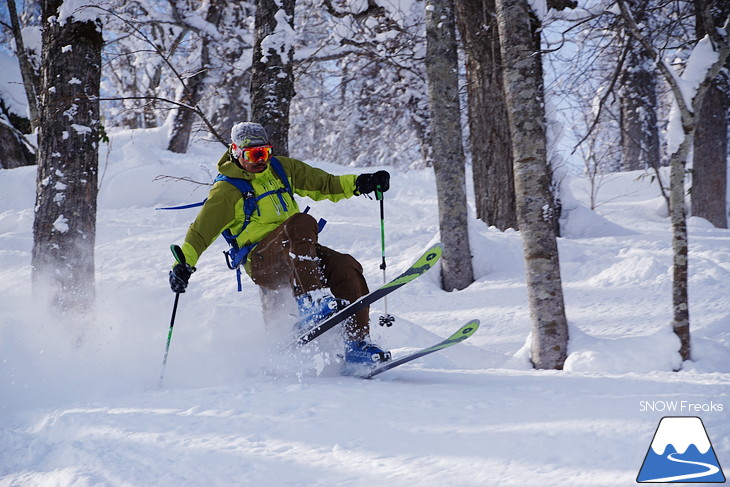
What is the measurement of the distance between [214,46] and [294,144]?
44.2 ft

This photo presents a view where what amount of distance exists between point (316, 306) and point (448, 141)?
Answer: 380cm

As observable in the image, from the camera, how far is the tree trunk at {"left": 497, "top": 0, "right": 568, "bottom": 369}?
4.40 meters

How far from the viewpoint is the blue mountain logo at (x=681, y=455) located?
1860 mm

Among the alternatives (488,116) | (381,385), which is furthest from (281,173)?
(488,116)

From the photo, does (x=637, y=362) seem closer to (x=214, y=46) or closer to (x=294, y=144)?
(x=214, y=46)

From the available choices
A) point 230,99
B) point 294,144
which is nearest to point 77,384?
point 230,99

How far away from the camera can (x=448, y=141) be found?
6.91 metres

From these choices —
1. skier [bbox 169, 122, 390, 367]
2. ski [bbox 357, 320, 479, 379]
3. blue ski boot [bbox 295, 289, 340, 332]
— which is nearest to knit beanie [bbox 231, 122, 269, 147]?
skier [bbox 169, 122, 390, 367]

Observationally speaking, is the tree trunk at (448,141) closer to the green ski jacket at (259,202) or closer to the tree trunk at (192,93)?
the green ski jacket at (259,202)

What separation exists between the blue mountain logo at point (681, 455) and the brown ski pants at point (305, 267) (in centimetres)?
206

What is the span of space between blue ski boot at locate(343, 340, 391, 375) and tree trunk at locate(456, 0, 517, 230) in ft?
16.6

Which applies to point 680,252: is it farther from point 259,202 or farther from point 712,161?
point 712,161

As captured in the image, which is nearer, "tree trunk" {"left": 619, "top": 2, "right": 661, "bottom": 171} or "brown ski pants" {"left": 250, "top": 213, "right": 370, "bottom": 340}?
"brown ski pants" {"left": 250, "top": 213, "right": 370, "bottom": 340}

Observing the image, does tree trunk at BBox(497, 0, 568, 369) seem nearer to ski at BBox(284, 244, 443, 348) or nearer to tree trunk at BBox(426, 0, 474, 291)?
ski at BBox(284, 244, 443, 348)
